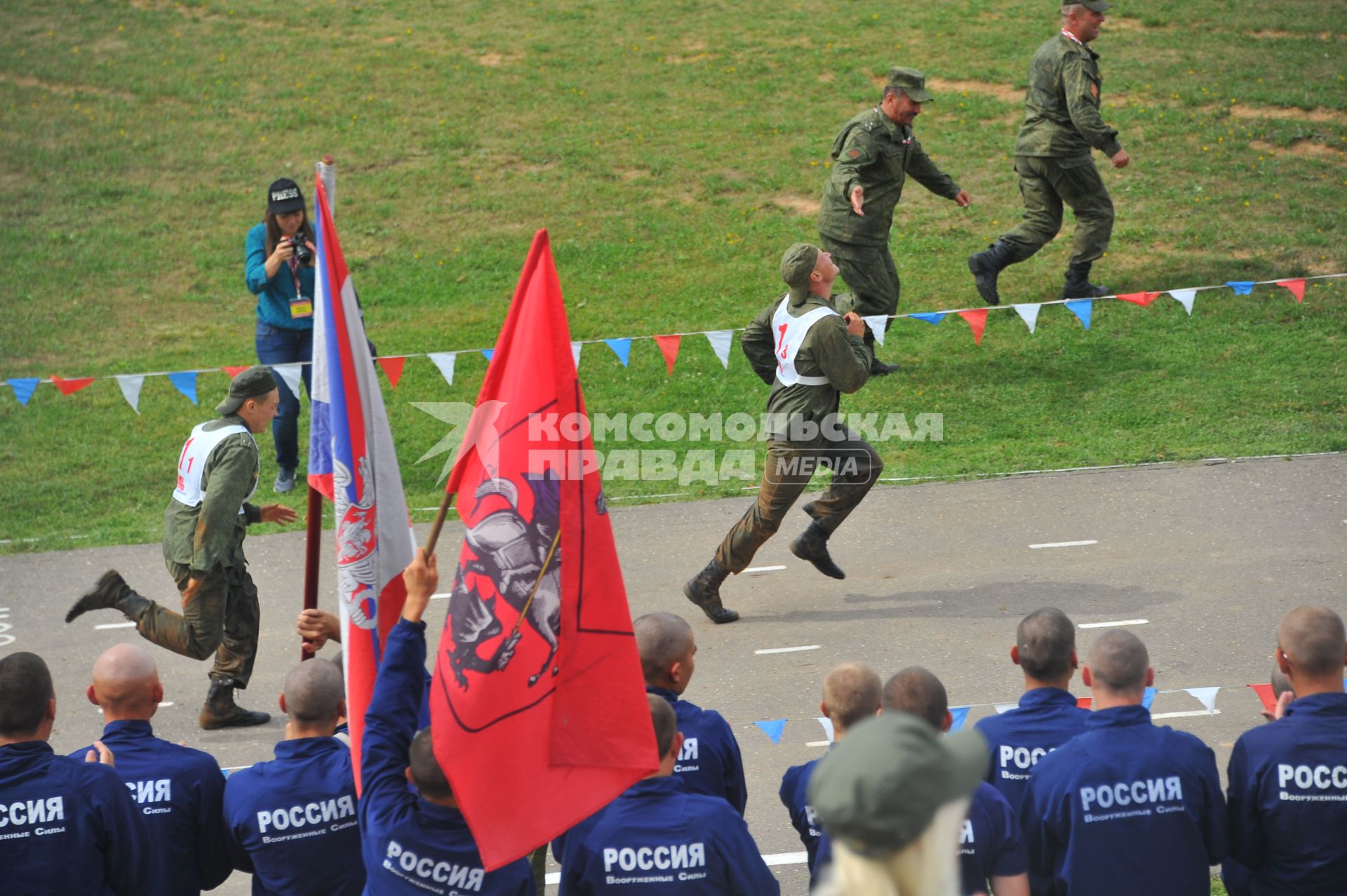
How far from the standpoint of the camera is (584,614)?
176 inches

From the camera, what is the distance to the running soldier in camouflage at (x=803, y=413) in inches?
332

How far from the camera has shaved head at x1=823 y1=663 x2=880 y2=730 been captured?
4.53 meters

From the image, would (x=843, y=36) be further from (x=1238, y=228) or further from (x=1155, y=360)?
(x=1155, y=360)

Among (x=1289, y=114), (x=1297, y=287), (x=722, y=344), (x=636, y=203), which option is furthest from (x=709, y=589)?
(x=1289, y=114)

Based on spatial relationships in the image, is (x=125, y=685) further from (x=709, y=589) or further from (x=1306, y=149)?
(x=1306, y=149)

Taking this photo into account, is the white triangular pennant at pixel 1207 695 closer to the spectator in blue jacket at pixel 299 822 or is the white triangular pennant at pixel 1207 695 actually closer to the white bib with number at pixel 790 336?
the white bib with number at pixel 790 336

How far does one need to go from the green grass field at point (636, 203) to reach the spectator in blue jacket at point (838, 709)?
21.7ft

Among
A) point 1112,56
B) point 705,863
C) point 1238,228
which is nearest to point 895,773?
point 705,863

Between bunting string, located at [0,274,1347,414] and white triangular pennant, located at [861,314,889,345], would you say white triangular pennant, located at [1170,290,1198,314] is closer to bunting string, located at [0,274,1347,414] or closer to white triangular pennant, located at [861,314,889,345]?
bunting string, located at [0,274,1347,414]

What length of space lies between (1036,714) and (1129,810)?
0.53 m

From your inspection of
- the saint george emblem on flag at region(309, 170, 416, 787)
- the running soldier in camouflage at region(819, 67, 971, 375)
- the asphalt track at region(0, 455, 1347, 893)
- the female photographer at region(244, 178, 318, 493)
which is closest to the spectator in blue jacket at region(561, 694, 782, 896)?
the saint george emblem on flag at region(309, 170, 416, 787)

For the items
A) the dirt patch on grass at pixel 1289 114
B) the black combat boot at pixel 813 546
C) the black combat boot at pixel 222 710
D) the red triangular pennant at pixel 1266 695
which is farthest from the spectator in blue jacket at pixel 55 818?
the dirt patch on grass at pixel 1289 114

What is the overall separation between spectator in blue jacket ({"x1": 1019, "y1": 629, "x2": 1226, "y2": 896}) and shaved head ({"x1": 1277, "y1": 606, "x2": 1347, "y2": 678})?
418mm

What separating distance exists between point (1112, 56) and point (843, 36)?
12.3 ft
